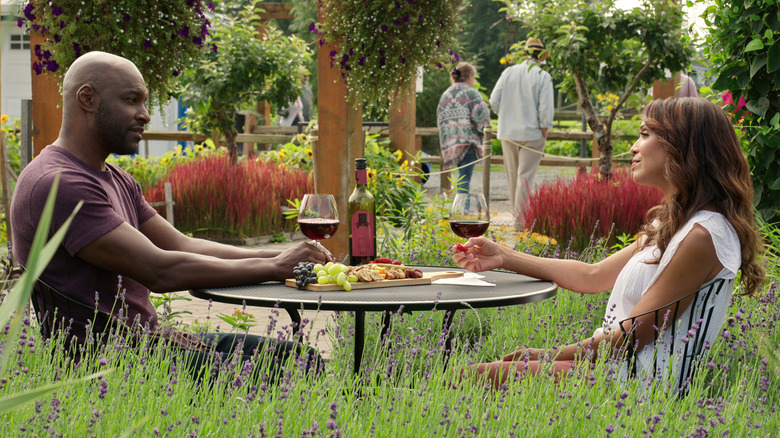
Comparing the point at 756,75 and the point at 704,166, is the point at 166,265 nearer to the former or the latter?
the point at 704,166

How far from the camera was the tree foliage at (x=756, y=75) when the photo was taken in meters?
4.42

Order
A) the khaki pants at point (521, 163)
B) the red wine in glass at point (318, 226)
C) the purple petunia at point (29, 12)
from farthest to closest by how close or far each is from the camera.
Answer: the khaki pants at point (521, 163) → the purple petunia at point (29, 12) → the red wine in glass at point (318, 226)

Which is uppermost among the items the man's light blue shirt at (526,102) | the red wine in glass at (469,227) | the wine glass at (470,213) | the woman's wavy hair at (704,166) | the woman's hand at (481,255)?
the man's light blue shirt at (526,102)

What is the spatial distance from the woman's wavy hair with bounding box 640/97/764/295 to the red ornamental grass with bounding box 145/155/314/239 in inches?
245

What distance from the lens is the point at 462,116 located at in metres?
9.71

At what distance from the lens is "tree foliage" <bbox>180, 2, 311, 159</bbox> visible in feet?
31.2

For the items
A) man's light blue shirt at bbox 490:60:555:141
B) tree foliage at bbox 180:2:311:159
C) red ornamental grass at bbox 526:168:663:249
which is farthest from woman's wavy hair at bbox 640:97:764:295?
tree foliage at bbox 180:2:311:159

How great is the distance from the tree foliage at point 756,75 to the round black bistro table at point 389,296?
2.55m

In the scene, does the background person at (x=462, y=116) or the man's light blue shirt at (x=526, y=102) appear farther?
the background person at (x=462, y=116)

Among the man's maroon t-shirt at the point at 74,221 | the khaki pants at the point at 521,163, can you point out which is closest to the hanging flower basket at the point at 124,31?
the man's maroon t-shirt at the point at 74,221

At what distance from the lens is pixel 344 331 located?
3195mm

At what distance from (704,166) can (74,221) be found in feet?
5.90

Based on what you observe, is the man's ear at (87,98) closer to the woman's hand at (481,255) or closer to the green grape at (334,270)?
the green grape at (334,270)

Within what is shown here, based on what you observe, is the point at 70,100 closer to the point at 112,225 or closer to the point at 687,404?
the point at 112,225
